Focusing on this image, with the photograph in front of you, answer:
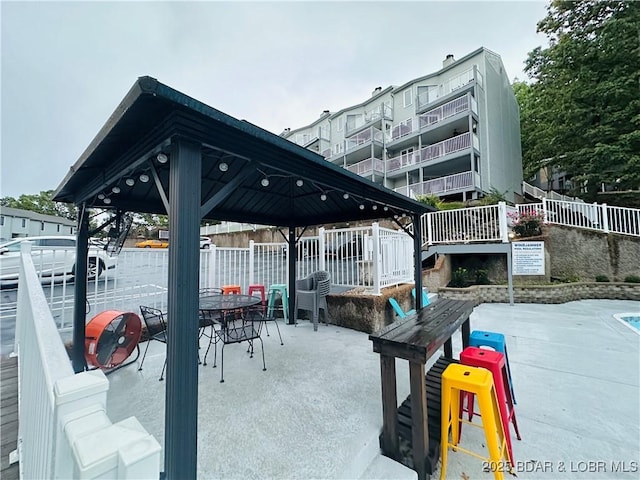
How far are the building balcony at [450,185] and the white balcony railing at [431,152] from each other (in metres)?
1.41

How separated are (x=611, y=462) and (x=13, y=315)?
8.89 meters

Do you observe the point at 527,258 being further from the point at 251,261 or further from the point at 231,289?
the point at 231,289

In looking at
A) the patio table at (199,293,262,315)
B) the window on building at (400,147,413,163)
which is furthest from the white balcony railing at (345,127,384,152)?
the patio table at (199,293,262,315)

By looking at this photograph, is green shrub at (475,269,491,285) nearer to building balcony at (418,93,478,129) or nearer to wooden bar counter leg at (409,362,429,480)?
wooden bar counter leg at (409,362,429,480)

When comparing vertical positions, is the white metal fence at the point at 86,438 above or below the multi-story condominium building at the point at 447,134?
below

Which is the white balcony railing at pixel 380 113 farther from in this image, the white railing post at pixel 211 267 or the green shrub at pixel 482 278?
the white railing post at pixel 211 267

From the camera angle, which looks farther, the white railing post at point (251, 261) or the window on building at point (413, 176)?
the window on building at point (413, 176)

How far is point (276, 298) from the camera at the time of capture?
5.89m

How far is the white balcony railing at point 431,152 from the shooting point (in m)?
13.4

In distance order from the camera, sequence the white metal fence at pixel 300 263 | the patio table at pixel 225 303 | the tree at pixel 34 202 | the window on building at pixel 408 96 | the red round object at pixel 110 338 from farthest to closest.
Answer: the tree at pixel 34 202
the window on building at pixel 408 96
the white metal fence at pixel 300 263
the patio table at pixel 225 303
the red round object at pixel 110 338

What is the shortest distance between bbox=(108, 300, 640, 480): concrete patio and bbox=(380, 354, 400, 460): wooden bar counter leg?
0.24 ft

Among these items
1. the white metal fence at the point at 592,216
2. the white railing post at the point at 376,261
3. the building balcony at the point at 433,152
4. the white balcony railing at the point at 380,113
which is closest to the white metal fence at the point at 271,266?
the white railing post at the point at 376,261

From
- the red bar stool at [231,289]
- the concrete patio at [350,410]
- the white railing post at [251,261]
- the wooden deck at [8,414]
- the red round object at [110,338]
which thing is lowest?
the concrete patio at [350,410]

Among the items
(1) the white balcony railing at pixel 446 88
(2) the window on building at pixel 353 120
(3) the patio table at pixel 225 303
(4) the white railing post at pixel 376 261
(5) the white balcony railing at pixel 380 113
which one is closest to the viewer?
(3) the patio table at pixel 225 303
